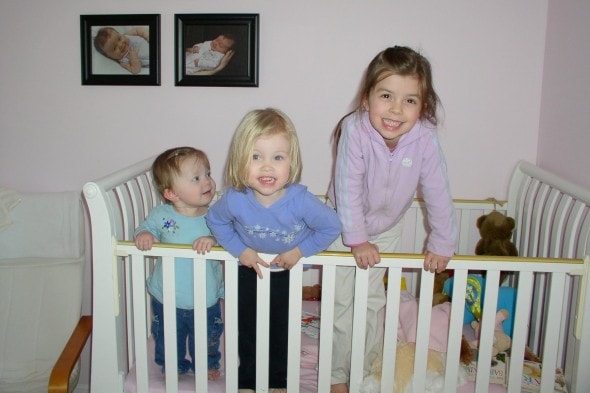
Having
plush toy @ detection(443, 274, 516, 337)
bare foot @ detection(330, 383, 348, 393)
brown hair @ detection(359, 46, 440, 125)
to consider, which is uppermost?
brown hair @ detection(359, 46, 440, 125)

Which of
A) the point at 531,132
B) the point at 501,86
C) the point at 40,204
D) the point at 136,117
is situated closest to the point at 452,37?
the point at 501,86

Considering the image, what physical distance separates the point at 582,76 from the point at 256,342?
132 centimetres

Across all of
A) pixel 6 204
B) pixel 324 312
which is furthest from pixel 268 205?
pixel 6 204

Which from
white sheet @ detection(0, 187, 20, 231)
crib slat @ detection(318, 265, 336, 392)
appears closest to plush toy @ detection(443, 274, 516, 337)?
crib slat @ detection(318, 265, 336, 392)

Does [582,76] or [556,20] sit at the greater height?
[556,20]

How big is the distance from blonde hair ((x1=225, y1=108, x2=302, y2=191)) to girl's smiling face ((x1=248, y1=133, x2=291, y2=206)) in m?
0.01

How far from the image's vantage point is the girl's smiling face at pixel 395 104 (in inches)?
54.6

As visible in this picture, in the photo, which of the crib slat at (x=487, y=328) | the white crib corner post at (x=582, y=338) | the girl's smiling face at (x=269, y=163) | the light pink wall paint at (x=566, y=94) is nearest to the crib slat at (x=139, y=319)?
the girl's smiling face at (x=269, y=163)

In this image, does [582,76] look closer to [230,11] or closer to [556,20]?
[556,20]

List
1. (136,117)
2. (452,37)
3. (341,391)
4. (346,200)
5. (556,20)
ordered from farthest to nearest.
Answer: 1. (136,117)
2. (452,37)
3. (556,20)
4. (341,391)
5. (346,200)

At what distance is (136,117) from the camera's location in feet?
7.32

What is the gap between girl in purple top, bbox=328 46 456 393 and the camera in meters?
1.40

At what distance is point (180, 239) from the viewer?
1.65 m

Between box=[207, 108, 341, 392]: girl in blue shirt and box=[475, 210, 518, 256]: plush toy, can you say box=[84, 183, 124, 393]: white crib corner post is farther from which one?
box=[475, 210, 518, 256]: plush toy
